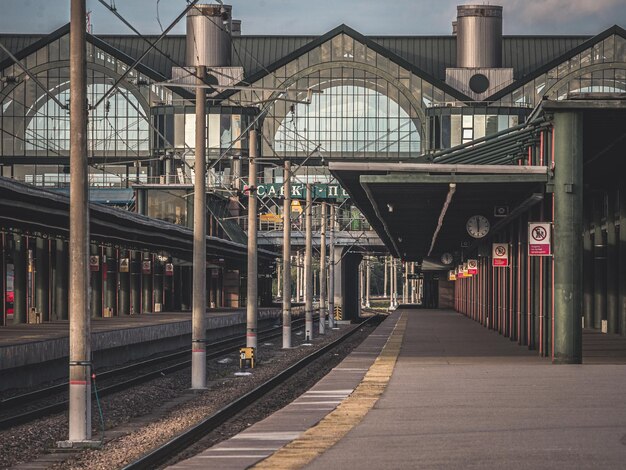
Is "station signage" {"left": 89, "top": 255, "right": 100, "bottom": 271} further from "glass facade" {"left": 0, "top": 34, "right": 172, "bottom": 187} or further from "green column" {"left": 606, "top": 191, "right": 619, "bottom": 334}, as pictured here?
"glass facade" {"left": 0, "top": 34, "right": 172, "bottom": 187}

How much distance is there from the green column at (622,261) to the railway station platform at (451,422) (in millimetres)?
13657

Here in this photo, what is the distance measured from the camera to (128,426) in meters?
22.7

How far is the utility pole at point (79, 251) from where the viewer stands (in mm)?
19031

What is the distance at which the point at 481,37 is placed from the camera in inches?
5340

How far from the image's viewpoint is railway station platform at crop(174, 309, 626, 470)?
13242 millimetres

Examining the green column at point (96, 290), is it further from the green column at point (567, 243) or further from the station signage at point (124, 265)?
the green column at point (567, 243)

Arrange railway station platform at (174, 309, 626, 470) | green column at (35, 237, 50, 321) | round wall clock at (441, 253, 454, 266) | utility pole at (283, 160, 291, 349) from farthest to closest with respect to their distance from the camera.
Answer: round wall clock at (441, 253, 454, 266), green column at (35, 237, 50, 321), utility pole at (283, 160, 291, 349), railway station platform at (174, 309, 626, 470)

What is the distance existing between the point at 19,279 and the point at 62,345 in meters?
16.6

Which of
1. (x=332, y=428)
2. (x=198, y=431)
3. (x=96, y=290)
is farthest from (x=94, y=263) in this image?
(x=332, y=428)

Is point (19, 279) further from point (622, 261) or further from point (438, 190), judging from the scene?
point (622, 261)

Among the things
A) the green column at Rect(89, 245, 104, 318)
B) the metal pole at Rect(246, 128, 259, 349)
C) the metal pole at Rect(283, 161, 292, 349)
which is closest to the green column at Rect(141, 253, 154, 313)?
the green column at Rect(89, 245, 104, 318)

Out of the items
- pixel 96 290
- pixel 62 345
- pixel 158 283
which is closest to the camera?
pixel 62 345

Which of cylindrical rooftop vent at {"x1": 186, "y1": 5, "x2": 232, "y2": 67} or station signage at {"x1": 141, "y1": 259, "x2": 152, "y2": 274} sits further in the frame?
cylindrical rooftop vent at {"x1": 186, "y1": 5, "x2": 232, "y2": 67}

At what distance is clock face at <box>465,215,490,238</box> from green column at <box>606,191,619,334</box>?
460 cm
